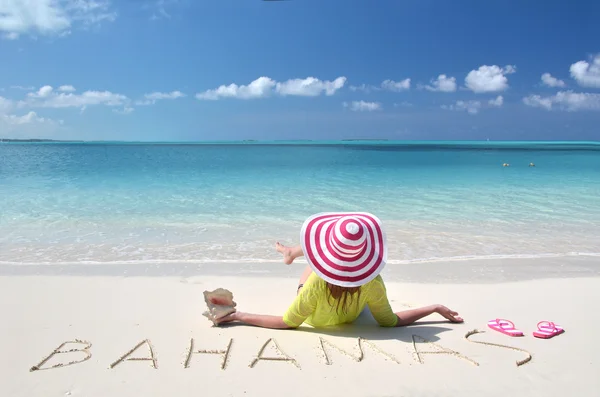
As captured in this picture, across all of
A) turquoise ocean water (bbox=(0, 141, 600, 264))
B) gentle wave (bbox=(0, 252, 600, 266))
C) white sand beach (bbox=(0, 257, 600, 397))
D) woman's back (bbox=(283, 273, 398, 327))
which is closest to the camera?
white sand beach (bbox=(0, 257, 600, 397))

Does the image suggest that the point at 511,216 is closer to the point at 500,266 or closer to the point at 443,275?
the point at 500,266

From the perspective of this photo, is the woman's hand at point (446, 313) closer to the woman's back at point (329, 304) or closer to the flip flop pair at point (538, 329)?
the flip flop pair at point (538, 329)

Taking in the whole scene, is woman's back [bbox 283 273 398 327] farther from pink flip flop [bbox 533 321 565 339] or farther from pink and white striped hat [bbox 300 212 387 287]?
pink flip flop [bbox 533 321 565 339]

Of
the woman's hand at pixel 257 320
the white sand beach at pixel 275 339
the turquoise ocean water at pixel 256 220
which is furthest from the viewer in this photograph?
the turquoise ocean water at pixel 256 220

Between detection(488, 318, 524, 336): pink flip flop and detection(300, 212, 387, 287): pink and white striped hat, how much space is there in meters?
1.33

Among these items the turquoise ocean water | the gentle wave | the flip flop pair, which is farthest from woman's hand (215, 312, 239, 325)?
the turquoise ocean water

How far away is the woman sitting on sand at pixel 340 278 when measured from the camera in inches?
140

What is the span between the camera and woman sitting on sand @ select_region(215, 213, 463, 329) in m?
3.56

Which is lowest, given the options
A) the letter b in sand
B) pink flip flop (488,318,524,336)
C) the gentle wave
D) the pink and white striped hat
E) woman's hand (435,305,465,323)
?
the gentle wave

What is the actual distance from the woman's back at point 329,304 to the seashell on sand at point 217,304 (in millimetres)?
535

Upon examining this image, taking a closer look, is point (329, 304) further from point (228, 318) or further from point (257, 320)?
point (228, 318)

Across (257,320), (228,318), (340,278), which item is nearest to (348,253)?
(340,278)

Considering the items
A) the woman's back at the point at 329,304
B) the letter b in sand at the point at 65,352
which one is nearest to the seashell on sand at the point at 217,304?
the woman's back at the point at 329,304

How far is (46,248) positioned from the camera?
287 inches
